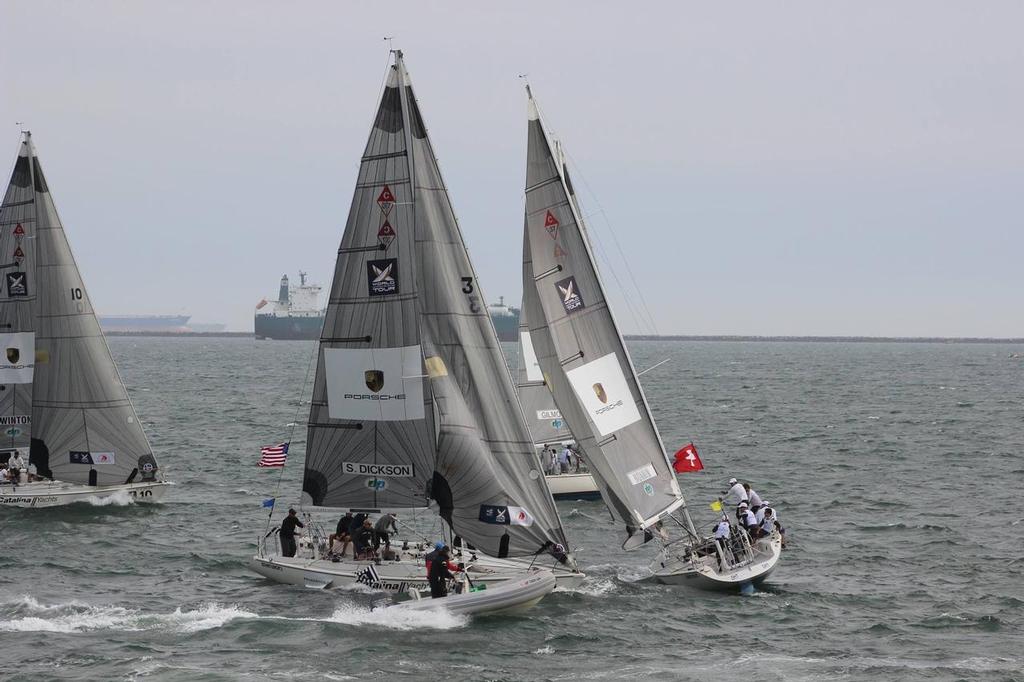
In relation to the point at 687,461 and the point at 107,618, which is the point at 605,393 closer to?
the point at 687,461

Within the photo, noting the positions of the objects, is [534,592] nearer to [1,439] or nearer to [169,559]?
[169,559]

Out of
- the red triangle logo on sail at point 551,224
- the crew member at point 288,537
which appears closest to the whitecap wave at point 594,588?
the crew member at point 288,537

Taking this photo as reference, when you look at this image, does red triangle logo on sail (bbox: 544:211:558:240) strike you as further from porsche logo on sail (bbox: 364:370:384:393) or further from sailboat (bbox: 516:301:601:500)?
sailboat (bbox: 516:301:601:500)

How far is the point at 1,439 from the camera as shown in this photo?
37.0 metres

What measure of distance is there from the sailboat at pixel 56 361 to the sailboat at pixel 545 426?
11161 mm

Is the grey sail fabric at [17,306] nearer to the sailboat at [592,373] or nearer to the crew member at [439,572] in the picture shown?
the sailboat at [592,373]

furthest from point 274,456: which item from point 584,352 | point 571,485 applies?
point 571,485

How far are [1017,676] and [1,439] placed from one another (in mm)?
28261

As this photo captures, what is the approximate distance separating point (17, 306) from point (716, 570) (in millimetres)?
21755

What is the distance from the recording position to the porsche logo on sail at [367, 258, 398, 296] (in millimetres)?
25531

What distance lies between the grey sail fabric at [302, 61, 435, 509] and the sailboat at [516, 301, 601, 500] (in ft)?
39.3

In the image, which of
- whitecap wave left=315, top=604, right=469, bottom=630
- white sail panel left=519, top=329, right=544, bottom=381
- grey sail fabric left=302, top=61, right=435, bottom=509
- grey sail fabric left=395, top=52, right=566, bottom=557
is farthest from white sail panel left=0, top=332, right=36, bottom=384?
whitecap wave left=315, top=604, right=469, bottom=630

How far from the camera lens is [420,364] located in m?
25.6

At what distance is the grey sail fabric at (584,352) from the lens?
27156mm
